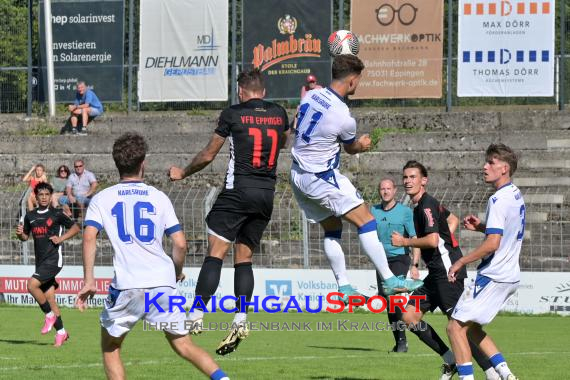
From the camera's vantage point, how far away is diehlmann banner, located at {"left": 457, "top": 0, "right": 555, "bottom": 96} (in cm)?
2730

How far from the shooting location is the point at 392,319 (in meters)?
15.1

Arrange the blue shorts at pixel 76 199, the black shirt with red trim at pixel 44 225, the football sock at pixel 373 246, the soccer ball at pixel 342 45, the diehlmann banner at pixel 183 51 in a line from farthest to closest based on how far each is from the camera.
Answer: the diehlmann banner at pixel 183 51, the blue shorts at pixel 76 199, the black shirt with red trim at pixel 44 225, the soccer ball at pixel 342 45, the football sock at pixel 373 246

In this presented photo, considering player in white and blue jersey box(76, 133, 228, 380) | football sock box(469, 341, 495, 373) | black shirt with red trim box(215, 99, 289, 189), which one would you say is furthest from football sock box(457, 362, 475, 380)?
player in white and blue jersey box(76, 133, 228, 380)

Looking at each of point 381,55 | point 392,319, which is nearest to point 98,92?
point 381,55

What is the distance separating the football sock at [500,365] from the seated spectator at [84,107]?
19883mm

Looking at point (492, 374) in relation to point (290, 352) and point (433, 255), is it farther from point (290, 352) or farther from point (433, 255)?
point (290, 352)

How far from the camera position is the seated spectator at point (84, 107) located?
94.8 ft

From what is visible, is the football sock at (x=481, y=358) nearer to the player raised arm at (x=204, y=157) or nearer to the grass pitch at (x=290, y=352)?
the grass pitch at (x=290, y=352)

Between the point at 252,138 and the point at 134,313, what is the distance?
2.60m

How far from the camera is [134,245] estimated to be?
8688 mm

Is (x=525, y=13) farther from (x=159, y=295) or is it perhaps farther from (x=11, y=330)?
(x=159, y=295)

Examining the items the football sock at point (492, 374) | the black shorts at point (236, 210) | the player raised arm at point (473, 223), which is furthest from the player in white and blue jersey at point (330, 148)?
the football sock at point (492, 374)

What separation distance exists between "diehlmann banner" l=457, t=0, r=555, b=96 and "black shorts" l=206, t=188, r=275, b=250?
17605 mm

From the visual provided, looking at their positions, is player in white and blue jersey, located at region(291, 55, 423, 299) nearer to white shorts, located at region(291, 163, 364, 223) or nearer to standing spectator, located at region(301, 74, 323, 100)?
white shorts, located at region(291, 163, 364, 223)
